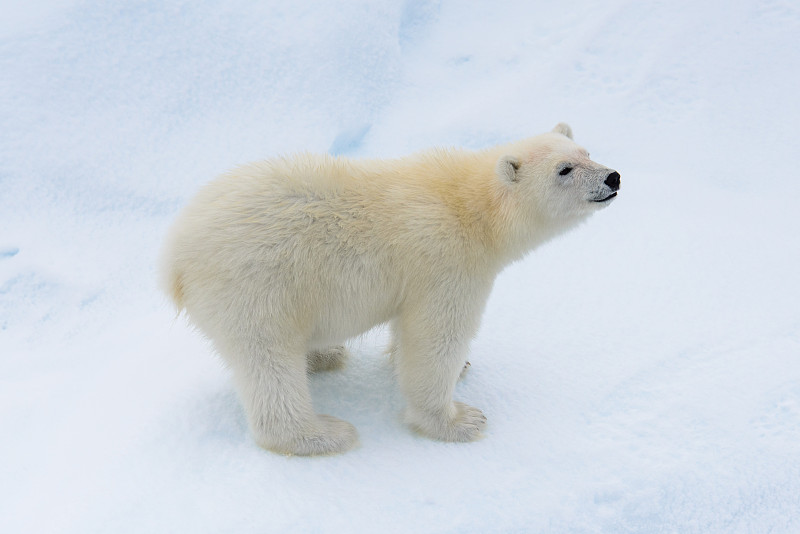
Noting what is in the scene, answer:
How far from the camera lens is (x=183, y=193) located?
5.20 metres

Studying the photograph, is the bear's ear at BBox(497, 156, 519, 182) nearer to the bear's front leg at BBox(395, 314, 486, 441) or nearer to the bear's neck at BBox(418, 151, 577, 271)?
the bear's neck at BBox(418, 151, 577, 271)

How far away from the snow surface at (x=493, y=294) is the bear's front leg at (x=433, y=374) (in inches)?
3.5

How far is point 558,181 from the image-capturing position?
10.2 feet

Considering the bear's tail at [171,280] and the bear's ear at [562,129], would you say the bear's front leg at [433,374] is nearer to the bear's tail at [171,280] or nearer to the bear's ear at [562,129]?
the bear's tail at [171,280]

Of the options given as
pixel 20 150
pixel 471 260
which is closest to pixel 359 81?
pixel 20 150

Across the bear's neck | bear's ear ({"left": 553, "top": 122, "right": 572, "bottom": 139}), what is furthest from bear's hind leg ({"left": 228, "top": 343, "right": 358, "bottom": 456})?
bear's ear ({"left": 553, "top": 122, "right": 572, "bottom": 139})

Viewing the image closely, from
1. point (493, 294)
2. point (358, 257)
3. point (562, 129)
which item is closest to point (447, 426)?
point (358, 257)

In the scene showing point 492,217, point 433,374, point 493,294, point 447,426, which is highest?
point 492,217

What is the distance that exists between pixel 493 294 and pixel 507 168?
136cm

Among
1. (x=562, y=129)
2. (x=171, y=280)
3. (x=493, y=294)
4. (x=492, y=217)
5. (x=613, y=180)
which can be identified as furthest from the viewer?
(x=493, y=294)

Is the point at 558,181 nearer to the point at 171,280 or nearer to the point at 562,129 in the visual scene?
the point at 562,129

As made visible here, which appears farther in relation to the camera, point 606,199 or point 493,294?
point 493,294

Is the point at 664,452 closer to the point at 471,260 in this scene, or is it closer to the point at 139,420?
the point at 471,260

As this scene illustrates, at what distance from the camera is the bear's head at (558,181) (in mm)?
3082
